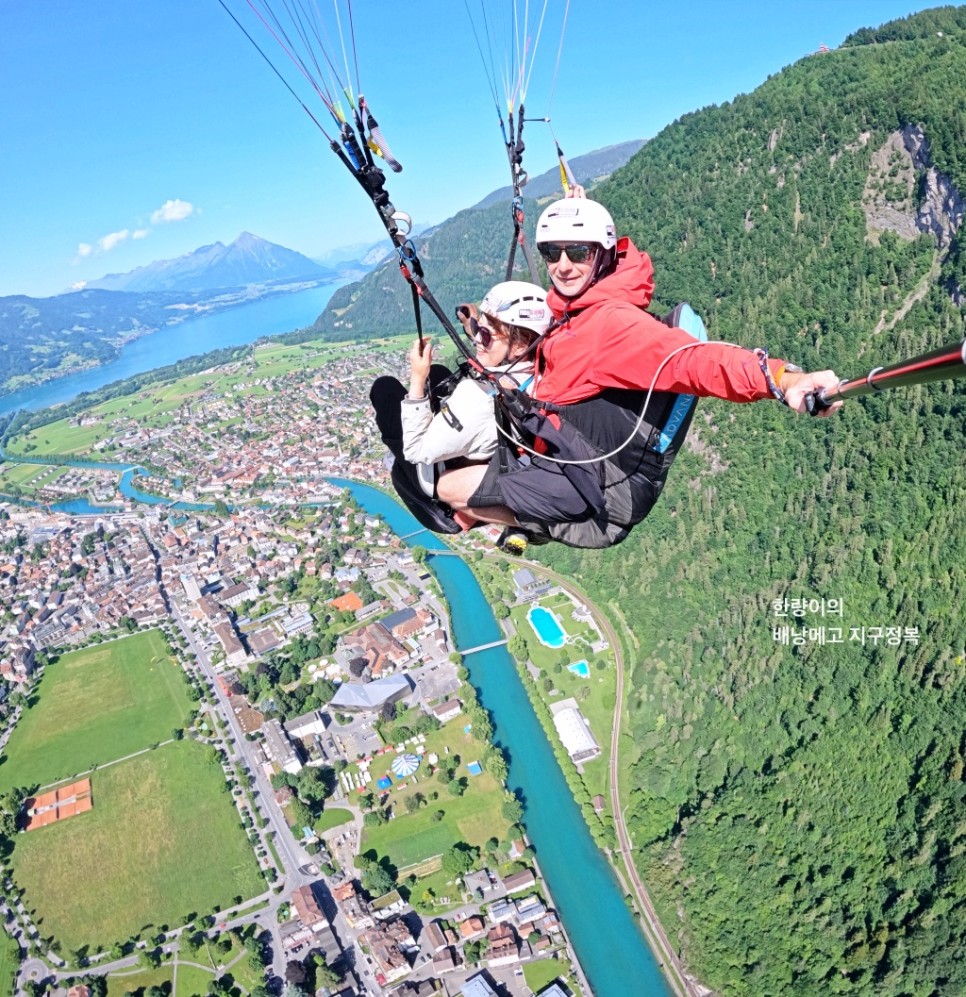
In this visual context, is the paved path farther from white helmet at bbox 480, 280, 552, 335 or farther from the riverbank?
the riverbank

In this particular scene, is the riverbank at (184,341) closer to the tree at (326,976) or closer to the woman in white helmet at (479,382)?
the tree at (326,976)

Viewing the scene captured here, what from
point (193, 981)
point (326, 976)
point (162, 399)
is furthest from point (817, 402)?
point (162, 399)

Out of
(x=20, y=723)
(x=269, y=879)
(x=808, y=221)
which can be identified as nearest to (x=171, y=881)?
(x=269, y=879)

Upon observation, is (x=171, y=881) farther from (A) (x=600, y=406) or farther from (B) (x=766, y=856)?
(A) (x=600, y=406)

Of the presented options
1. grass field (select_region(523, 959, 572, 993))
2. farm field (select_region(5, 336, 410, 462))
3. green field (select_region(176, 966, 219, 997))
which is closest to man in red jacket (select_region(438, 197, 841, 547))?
grass field (select_region(523, 959, 572, 993))

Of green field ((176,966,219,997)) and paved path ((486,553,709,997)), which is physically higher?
green field ((176,966,219,997))
